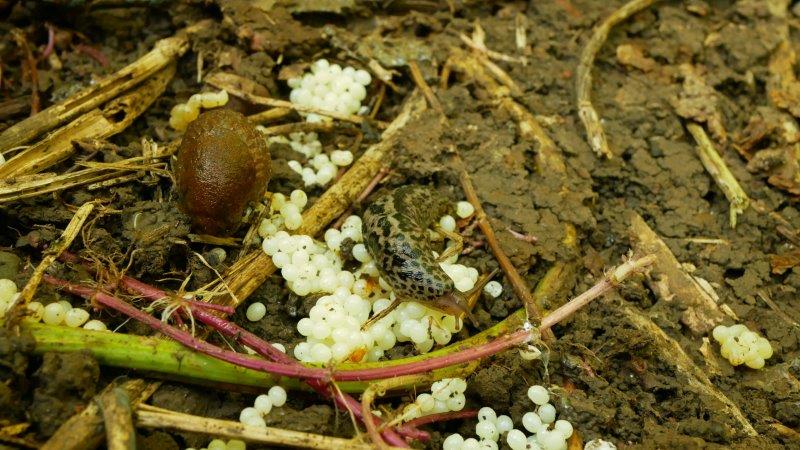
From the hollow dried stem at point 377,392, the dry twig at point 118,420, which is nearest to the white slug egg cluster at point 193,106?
the dry twig at point 118,420

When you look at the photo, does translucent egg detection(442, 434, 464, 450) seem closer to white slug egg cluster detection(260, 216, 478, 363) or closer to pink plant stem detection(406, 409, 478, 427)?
pink plant stem detection(406, 409, 478, 427)

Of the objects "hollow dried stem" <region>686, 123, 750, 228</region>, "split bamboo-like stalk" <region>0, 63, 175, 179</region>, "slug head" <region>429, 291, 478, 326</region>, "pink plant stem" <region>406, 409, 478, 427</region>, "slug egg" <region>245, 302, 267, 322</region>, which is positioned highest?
"split bamboo-like stalk" <region>0, 63, 175, 179</region>

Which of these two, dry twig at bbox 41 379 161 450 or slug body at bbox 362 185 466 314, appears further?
slug body at bbox 362 185 466 314

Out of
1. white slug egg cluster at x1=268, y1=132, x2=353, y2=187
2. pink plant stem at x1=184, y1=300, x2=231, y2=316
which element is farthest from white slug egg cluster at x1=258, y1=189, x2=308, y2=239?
pink plant stem at x1=184, y1=300, x2=231, y2=316

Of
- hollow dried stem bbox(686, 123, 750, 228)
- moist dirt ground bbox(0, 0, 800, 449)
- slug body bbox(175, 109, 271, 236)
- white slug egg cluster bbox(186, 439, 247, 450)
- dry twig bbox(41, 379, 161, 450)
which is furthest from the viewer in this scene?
hollow dried stem bbox(686, 123, 750, 228)

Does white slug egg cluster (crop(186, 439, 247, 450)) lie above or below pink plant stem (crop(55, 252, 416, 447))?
below

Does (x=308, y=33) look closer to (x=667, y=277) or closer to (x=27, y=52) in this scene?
(x=27, y=52)

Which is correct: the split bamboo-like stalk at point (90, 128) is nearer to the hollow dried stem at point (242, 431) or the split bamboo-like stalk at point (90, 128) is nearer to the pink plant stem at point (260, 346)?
the pink plant stem at point (260, 346)
